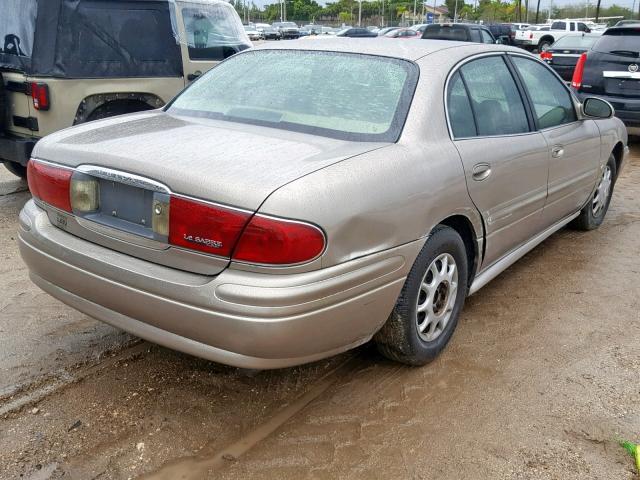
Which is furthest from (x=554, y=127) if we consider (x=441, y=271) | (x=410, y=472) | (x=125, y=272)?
(x=125, y=272)

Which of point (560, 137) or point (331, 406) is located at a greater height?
point (560, 137)

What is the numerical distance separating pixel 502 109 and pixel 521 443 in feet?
6.41

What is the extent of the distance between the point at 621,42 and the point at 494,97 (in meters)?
6.33

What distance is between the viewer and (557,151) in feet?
13.8

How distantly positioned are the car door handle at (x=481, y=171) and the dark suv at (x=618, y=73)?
619 centimetres

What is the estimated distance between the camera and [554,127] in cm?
428

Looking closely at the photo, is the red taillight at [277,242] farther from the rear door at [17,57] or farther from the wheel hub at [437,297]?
the rear door at [17,57]

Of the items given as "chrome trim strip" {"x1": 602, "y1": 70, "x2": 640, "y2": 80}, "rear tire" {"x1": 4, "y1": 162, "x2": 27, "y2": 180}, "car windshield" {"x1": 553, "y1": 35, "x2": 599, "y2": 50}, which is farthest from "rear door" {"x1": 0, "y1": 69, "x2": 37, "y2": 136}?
"car windshield" {"x1": 553, "y1": 35, "x2": 599, "y2": 50}

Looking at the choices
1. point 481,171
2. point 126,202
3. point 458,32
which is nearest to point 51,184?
point 126,202

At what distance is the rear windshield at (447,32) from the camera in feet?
61.1

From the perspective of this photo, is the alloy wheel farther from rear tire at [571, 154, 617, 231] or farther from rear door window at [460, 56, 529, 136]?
rear door window at [460, 56, 529, 136]

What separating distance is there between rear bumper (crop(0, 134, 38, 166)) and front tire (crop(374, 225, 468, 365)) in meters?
3.83

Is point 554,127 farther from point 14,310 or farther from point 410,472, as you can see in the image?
point 14,310

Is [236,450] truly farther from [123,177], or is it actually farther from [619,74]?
[619,74]
